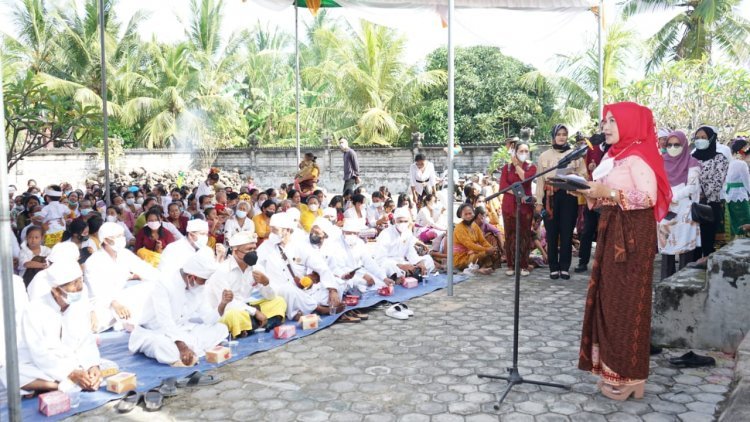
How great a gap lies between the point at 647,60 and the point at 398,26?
597 inches

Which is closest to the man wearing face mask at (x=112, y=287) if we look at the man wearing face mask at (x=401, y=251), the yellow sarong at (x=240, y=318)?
the yellow sarong at (x=240, y=318)

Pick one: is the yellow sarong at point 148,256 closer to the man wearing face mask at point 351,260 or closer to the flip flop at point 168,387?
the man wearing face mask at point 351,260

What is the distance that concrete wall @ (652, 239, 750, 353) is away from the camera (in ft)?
14.8

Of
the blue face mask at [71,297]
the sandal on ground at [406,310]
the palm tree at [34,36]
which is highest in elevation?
the palm tree at [34,36]

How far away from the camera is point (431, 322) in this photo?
579 cm

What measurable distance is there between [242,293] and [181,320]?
74 cm

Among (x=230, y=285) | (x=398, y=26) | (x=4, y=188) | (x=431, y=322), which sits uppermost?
(x=398, y=26)

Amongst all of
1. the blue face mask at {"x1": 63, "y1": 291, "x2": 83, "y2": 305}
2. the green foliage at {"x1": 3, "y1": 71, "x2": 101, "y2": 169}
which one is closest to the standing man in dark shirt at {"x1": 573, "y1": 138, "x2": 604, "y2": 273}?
the blue face mask at {"x1": 63, "y1": 291, "x2": 83, "y2": 305}

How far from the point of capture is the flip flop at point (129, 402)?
382 cm

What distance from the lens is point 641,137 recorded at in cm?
386

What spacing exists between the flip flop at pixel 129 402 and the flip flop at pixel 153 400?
0.16 ft

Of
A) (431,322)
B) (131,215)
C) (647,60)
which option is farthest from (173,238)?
(647,60)

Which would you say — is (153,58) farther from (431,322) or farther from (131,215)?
(431,322)

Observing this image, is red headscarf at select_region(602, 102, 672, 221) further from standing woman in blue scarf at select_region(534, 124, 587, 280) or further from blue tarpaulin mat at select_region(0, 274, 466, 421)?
standing woman in blue scarf at select_region(534, 124, 587, 280)
